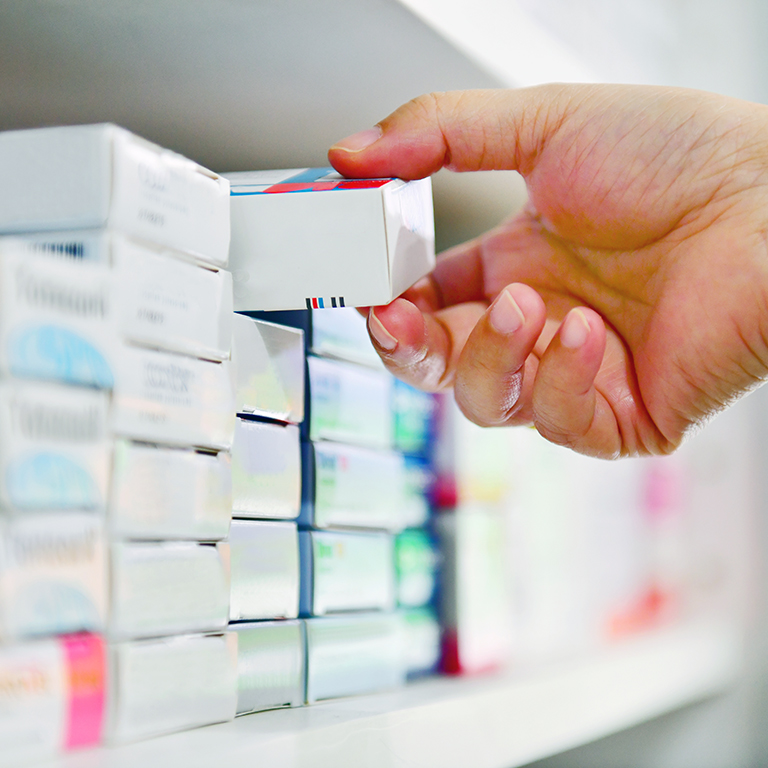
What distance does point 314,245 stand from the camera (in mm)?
452

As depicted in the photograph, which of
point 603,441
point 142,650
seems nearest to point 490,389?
point 603,441

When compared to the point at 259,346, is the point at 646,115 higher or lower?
higher

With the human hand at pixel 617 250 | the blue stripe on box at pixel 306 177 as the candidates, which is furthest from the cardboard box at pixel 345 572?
the blue stripe on box at pixel 306 177

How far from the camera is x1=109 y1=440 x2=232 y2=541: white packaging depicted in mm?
344

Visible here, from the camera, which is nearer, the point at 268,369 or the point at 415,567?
the point at 268,369

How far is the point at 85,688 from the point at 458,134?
40cm

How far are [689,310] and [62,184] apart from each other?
15.7 inches

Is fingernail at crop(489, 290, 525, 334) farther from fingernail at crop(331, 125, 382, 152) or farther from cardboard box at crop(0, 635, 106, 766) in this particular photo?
cardboard box at crop(0, 635, 106, 766)

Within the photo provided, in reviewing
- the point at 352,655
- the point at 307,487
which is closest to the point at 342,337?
the point at 307,487

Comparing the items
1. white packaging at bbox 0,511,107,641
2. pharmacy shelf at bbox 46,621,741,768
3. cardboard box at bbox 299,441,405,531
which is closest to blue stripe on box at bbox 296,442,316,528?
cardboard box at bbox 299,441,405,531

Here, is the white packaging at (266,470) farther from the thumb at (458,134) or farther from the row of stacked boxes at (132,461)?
the thumb at (458,134)

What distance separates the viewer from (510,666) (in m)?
0.81

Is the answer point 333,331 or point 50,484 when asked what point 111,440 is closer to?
point 50,484

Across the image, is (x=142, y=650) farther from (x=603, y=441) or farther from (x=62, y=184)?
(x=603, y=441)
